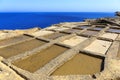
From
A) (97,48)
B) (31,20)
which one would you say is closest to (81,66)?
(97,48)

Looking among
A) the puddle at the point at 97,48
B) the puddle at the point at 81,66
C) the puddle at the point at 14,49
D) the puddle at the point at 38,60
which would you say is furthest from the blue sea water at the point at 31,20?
the puddle at the point at 81,66

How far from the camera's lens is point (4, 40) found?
30.9ft

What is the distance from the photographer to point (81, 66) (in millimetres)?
5555

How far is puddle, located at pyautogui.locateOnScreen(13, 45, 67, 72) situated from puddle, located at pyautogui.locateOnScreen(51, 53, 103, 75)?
0.81 m

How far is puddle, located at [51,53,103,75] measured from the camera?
5090mm

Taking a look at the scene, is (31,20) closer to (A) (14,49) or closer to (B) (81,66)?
(A) (14,49)

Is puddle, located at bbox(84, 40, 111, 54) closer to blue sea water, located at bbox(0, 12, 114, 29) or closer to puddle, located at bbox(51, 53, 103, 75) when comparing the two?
puddle, located at bbox(51, 53, 103, 75)

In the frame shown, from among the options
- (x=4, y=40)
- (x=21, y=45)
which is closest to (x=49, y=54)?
(x=21, y=45)

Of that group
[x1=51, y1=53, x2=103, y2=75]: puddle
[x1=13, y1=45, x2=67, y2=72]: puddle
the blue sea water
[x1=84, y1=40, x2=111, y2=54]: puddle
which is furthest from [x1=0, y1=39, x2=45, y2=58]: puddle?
the blue sea water

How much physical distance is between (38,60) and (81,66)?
5.89 feet

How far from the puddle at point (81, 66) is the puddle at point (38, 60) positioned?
812mm

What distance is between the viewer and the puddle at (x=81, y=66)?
509 centimetres

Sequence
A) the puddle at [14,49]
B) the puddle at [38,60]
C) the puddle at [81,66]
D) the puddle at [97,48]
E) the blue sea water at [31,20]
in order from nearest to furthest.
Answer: the puddle at [81,66] < the puddle at [38,60] < the puddle at [14,49] < the puddle at [97,48] < the blue sea water at [31,20]

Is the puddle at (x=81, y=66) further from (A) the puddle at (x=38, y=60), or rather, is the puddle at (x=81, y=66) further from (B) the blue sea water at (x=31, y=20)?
(B) the blue sea water at (x=31, y=20)
